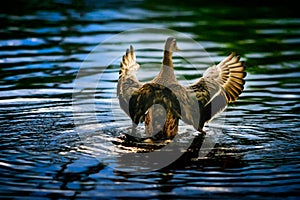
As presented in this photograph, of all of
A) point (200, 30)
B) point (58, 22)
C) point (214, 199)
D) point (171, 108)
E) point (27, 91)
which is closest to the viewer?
point (214, 199)

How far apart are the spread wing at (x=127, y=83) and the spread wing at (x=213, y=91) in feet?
2.30

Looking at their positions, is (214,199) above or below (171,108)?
below

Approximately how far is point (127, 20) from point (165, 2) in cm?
413

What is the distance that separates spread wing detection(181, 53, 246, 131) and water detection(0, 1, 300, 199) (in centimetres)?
35

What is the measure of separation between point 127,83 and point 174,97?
78 centimetres

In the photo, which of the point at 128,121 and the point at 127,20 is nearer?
the point at 128,121

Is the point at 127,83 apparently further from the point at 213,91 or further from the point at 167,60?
the point at 213,91

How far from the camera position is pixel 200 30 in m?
16.6

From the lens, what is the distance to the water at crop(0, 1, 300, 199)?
6.94 m

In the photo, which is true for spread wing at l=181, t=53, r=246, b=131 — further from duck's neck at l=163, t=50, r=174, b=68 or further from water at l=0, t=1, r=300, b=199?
duck's neck at l=163, t=50, r=174, b=68

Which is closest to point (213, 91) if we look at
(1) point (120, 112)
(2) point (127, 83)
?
(2) point (127, 83)

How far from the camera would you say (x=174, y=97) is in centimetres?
843


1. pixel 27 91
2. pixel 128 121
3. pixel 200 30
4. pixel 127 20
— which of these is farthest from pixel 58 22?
pixel 128 121

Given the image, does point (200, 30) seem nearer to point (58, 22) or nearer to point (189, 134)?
point (58, 22)
